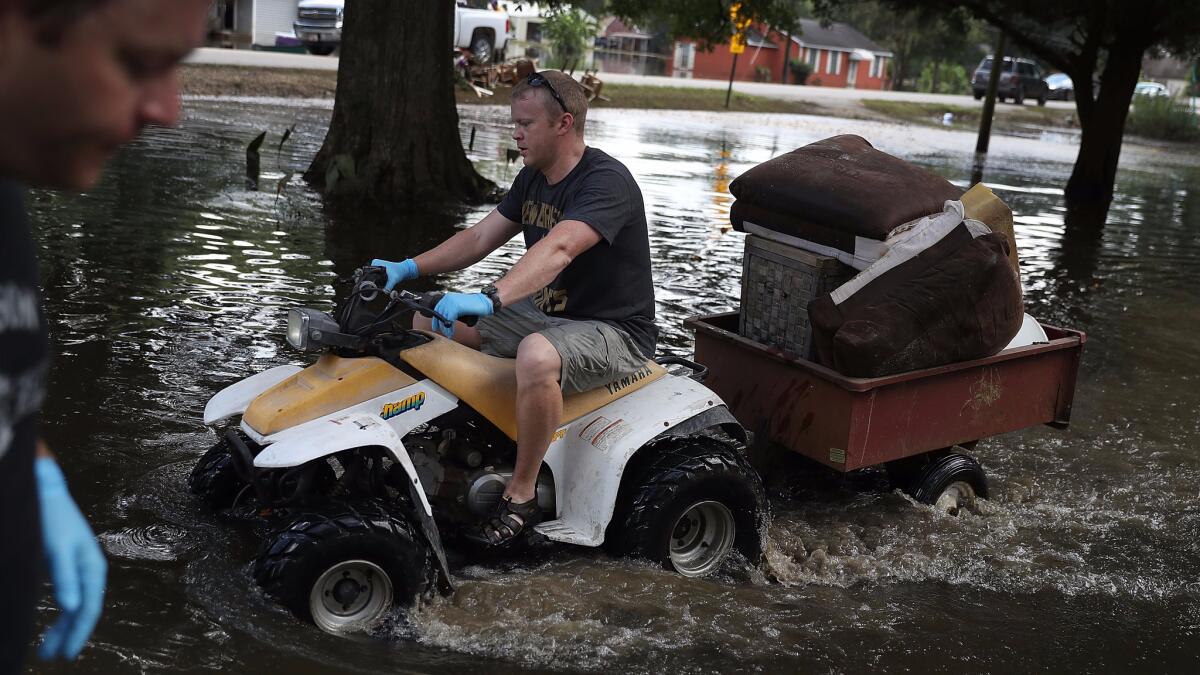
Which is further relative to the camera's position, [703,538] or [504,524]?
[703,538]

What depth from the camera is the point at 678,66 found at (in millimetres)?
75625

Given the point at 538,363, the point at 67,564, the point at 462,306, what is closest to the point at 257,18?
the point at 538,363

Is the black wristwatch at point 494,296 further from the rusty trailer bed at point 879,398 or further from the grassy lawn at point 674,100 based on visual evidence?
the grassy lawn at point 674,100

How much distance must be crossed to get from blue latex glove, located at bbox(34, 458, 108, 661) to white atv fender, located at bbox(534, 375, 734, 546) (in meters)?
2.72

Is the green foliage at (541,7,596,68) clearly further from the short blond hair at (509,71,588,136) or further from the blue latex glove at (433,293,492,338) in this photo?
the blue latex glove at (433,293,492,338)

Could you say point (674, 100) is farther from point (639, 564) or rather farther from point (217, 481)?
point (639, 564)

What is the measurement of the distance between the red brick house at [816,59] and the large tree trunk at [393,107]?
5609cm

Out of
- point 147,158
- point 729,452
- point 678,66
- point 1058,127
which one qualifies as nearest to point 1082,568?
point 729,452

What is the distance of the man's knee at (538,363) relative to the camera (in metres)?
4.20

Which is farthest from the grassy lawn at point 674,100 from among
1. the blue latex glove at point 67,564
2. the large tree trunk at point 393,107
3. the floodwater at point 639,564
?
the blue latex glove at point 67,564

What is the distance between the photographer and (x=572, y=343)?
4340mm

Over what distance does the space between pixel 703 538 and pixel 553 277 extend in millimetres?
1273

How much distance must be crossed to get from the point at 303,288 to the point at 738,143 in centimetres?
1674

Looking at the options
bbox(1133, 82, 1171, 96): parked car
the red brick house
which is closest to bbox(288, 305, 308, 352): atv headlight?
bbox(1133, 82, 1171, 96): parked car
